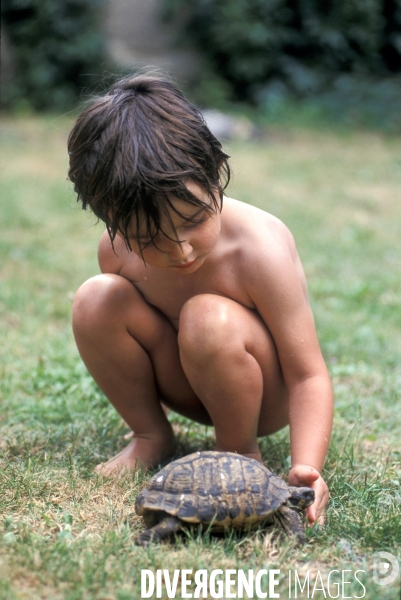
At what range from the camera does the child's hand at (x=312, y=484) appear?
2.11m

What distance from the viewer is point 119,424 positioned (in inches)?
116

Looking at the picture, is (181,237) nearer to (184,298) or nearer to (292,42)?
(184,298)

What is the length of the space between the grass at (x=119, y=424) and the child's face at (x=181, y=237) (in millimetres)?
728

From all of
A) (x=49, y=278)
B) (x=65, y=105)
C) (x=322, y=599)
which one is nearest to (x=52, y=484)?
(x=322, y=599)

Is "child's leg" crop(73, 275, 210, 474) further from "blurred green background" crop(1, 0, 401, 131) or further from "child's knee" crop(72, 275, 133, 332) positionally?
"blurred green background" crop(1, 0, 401, 131)

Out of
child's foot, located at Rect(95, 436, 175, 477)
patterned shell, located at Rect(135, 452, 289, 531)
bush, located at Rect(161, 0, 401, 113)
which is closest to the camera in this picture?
patterned shell, located at Rect(135, 452, 289, 531)

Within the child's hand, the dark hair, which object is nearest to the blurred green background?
the dark hair

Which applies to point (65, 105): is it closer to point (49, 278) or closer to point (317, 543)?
point (49, 278)

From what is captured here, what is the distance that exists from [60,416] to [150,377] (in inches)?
22.5

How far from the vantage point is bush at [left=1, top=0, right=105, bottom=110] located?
35.5 ft

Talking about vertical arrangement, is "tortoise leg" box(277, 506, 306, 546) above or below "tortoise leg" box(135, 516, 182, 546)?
below

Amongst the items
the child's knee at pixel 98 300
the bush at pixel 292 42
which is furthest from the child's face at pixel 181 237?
the bush at pixel 292 42

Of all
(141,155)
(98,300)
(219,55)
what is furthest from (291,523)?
(219,55)

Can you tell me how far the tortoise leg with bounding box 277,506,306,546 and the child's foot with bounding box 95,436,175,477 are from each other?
1.93 ft
